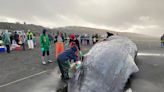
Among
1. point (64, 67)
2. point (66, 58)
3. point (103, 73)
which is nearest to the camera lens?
point (103, 73)

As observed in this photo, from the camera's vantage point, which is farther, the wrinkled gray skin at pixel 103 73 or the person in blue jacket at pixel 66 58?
the person in blue jacket at pixel 66 58

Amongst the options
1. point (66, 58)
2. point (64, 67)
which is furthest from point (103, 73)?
point (64, 67)

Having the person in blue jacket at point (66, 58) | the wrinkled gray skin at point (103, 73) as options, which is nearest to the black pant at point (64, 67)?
the person in blue jacket at point (66, 58)

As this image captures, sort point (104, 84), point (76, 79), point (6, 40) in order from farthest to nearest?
point (6, 40) < point (76, 79) < point (104, 84)

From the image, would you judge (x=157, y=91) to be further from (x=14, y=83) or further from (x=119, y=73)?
(x=14, y=83)

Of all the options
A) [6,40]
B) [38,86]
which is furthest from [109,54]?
[6,40]

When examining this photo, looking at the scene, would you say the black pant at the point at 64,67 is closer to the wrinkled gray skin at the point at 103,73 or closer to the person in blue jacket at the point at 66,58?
the person in blue jacket at the point at 66,58

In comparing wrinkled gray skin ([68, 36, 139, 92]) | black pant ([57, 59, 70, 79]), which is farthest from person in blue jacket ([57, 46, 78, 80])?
wrinkled gray skin ([68, 36, 139, 92])

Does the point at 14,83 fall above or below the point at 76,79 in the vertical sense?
below

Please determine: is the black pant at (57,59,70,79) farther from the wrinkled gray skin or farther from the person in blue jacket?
the wrinkled gray skin

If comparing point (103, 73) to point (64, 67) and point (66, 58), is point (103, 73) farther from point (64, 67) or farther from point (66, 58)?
point (64, 67)

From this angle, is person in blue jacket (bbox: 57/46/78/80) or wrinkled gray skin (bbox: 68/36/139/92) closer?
wrinkled gray skin (bbox: 68/36/139/92)

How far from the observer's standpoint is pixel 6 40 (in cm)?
1995

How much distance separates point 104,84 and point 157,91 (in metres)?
2.64
